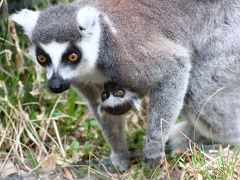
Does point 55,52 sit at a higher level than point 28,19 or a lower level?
lower

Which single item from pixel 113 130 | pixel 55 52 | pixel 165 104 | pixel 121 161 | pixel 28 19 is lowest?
pixel 121 161

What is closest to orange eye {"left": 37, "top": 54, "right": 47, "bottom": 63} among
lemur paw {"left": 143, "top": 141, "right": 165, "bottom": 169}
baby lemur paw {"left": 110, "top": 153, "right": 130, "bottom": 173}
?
lemur paw {"left": 143, "top": 141, "right": 165, "bottom": 169}

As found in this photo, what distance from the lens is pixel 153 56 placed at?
568 centimetres

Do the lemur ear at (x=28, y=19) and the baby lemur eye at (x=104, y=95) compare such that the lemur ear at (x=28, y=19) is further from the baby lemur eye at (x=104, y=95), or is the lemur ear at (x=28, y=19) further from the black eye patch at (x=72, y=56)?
the baby lemur eye at (x=104, y=95)

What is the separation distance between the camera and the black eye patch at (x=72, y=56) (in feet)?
17.1

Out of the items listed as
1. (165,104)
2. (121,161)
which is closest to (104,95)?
(165,104)

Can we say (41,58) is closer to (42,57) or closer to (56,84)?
(42,57)

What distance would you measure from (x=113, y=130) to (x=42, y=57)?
4.55 ft

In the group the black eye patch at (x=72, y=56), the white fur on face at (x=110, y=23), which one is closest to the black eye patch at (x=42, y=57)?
the black eye patch at (x=72, y=56)

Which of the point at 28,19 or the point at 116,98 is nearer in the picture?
the point at 28,19

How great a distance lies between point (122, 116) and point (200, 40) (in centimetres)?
112

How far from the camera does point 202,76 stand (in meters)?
6.05

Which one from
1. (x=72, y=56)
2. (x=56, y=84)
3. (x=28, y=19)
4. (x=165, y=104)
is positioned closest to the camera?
(x=56, y=84)

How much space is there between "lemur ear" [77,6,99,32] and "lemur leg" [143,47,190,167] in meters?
0.85
